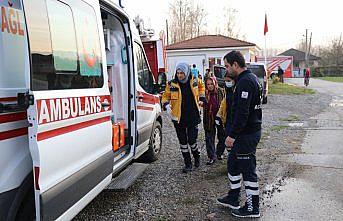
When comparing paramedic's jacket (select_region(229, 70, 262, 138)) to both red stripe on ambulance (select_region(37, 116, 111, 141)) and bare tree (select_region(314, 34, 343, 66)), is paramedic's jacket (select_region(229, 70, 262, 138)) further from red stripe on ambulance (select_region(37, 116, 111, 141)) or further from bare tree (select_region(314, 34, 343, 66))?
bare tree (select_region(314, 34, 343, 66))

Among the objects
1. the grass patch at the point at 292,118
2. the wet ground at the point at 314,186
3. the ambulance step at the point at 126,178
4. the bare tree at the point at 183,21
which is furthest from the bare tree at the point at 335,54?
the ambulance step at the point at 126,178

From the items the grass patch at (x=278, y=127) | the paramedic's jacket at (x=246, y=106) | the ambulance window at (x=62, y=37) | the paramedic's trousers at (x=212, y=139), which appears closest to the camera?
the ambulance window at (x=62, y=37)

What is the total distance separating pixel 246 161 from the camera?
439 cm

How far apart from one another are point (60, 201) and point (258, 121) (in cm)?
240

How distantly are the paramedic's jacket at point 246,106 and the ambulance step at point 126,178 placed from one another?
1.55m

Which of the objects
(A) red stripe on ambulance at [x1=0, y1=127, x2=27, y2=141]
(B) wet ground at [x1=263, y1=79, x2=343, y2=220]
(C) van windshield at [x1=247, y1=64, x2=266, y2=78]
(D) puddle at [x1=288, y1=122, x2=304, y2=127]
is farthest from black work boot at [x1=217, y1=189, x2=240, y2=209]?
(C) van windshield at [x1=247, y1=64, x2=266, y2=78]

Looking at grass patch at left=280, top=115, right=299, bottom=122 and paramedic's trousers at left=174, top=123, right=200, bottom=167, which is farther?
grass patch at left=280, top=115, right=299, bottom=122

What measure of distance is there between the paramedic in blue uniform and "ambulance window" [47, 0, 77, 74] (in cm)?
183

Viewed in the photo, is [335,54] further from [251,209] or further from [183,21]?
[251,209]

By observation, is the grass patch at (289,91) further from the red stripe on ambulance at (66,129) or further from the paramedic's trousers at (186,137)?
the red stripe on ambulance at (66,129)

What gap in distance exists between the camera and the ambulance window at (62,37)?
3183mm

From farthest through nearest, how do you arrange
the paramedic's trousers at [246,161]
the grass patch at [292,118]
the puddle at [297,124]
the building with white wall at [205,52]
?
the building with white wall at [205,52]
the grass patch at [292,118]
the puddle at [297,124]
the paramedic's trousers at [246,161]

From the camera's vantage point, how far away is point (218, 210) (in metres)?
4.69

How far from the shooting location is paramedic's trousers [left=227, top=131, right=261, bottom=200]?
4.34 meters
